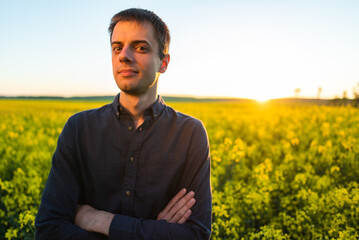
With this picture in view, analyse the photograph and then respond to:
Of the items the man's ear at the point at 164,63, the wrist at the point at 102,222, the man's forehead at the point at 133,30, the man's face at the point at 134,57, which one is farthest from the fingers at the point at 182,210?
the man's forehead at the point at 133,30

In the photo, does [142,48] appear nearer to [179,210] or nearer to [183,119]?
[183,119]

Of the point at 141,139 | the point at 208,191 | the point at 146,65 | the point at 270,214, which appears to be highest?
the point at 146,65

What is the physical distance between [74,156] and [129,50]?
0.76 meters

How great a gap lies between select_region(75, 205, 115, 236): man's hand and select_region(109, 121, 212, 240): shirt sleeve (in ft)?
0.23

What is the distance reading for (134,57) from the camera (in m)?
1.57

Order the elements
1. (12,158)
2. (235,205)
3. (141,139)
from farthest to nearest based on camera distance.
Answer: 1. (12,158)
2. (235,205)
3. (141,139)

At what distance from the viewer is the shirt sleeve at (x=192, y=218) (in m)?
1.46

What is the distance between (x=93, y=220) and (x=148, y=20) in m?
1.30

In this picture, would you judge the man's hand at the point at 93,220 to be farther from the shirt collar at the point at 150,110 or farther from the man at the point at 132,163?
the shirt collar at the point at 150,110

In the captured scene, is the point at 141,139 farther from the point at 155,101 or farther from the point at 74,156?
the point at 74,156

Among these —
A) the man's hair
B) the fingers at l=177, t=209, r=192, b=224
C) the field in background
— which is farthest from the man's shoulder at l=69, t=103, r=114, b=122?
the field in background

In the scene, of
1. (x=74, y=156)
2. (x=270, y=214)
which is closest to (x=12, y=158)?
(x=74, y=156)

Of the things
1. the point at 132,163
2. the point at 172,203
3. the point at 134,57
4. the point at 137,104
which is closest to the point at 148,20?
the point at 134,57

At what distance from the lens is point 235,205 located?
328 cm
